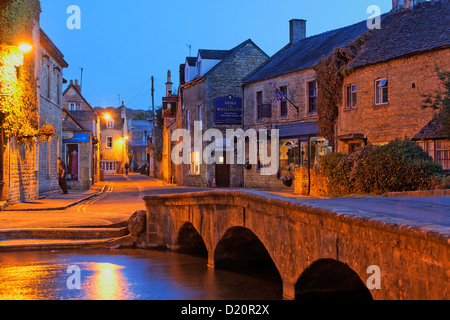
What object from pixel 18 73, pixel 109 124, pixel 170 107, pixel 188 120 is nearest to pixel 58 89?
pixel 18 73

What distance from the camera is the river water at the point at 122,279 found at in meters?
9.67

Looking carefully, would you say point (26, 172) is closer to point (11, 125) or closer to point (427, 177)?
point (11, 125)

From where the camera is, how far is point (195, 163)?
1629 inches

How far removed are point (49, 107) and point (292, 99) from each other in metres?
13.8

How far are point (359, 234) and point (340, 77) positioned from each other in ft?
74.7

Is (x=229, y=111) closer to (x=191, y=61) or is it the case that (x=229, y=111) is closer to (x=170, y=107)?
(x=191, y=61)

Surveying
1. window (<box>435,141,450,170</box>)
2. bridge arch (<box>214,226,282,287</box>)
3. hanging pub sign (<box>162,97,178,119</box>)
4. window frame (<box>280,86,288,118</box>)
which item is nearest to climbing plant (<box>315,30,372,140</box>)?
window frame (<box>280,86,288,118</box>)

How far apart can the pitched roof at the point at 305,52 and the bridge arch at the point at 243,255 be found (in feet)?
62.8

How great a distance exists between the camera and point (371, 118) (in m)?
25.4

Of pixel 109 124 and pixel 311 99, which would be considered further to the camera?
pixel 109 124

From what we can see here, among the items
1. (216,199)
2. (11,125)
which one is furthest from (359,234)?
(11,125)

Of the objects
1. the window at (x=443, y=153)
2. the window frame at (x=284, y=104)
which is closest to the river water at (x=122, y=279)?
the window at (x=443, y=153)

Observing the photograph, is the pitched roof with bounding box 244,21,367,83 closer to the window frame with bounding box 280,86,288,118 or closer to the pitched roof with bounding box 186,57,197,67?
the window frame with bounding box 280,86,288,118

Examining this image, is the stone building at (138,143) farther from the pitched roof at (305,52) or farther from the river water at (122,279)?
the river water at (122,279)
